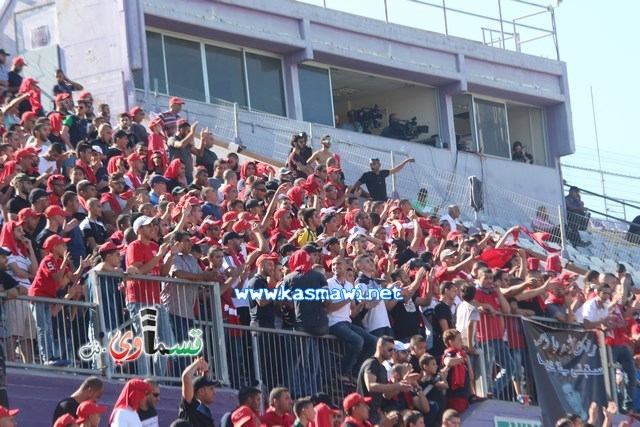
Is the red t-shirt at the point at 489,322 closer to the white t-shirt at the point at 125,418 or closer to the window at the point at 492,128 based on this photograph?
the white t-shirt at the point at 125,418

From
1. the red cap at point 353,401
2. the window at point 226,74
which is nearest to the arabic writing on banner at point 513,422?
the red cap at point 353,401

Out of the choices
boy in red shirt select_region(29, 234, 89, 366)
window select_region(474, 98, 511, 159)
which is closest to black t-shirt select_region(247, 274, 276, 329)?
boy in red shirt select_region(29, 234, 89, 366)

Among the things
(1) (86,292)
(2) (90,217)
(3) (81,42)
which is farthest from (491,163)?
(1) (86,292)

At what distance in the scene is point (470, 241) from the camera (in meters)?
20.5

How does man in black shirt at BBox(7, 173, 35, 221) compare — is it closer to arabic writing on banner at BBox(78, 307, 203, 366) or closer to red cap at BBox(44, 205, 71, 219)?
red cap at BBox(44, 205, 71, 219)

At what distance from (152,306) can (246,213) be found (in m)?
3.96

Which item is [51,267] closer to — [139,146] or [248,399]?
[248,399]

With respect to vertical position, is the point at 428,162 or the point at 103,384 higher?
the point at 428,162

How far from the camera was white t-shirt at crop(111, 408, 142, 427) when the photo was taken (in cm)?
1297

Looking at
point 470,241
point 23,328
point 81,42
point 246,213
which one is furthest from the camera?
point 81,42

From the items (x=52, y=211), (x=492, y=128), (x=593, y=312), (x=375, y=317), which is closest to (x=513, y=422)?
(x=593, y=312)

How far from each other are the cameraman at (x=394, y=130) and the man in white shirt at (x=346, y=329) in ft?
52.8

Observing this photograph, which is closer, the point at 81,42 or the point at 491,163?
the point at 81,42

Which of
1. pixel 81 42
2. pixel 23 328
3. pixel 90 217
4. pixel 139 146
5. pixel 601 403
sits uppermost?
pixel 81 42
